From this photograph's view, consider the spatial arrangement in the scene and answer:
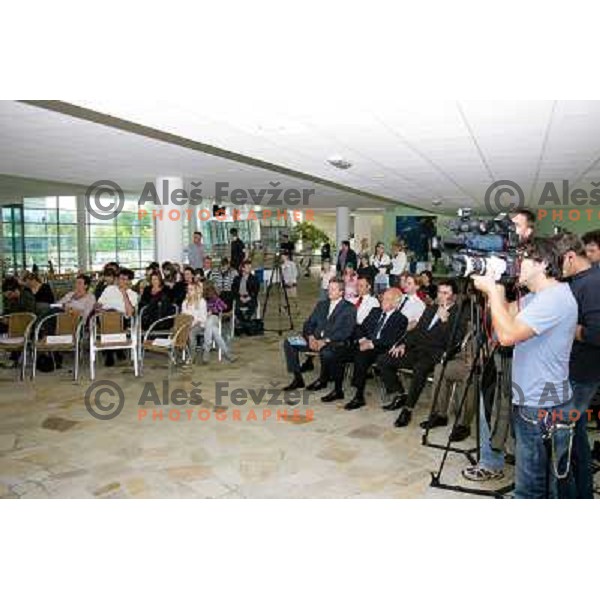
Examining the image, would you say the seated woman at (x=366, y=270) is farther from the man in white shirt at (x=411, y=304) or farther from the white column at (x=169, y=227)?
the man in white shirt at (x=411, y=304)

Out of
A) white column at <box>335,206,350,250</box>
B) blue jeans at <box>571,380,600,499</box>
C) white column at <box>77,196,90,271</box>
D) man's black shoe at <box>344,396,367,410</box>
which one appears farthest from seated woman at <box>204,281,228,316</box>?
white column at <box>335,206,350,250</box>

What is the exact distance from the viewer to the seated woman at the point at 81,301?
7457 mm

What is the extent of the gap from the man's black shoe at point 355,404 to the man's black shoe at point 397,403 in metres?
0.20

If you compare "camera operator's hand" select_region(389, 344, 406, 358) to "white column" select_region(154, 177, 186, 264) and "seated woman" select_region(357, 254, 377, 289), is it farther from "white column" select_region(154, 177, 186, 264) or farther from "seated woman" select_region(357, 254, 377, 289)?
"white column" select_region(154, 177, 186, 264)

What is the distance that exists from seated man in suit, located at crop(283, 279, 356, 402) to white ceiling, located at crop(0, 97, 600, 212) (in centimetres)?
165

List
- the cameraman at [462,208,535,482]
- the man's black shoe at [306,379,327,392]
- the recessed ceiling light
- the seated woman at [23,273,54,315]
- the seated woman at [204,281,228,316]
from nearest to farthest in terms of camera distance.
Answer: the cameraman at [462,208,535,482] → the man's black shoe at [306,379,327,392] → the recessed ceiling light → the seated woman at [204,281,228,316] → the seated woman at [23,273,54,315]

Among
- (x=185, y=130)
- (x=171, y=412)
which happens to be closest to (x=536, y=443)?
(x=171, y=412)

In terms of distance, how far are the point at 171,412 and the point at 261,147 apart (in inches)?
114

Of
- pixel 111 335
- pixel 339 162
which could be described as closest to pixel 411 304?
pixel 339 162

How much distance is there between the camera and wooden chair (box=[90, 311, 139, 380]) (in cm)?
673

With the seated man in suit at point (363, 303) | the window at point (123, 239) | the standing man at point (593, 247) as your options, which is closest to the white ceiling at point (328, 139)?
the standing man at point (593, 247)

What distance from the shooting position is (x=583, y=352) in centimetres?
344

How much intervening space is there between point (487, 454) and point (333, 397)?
1.96 meters

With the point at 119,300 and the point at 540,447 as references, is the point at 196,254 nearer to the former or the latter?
the point at 119,300
